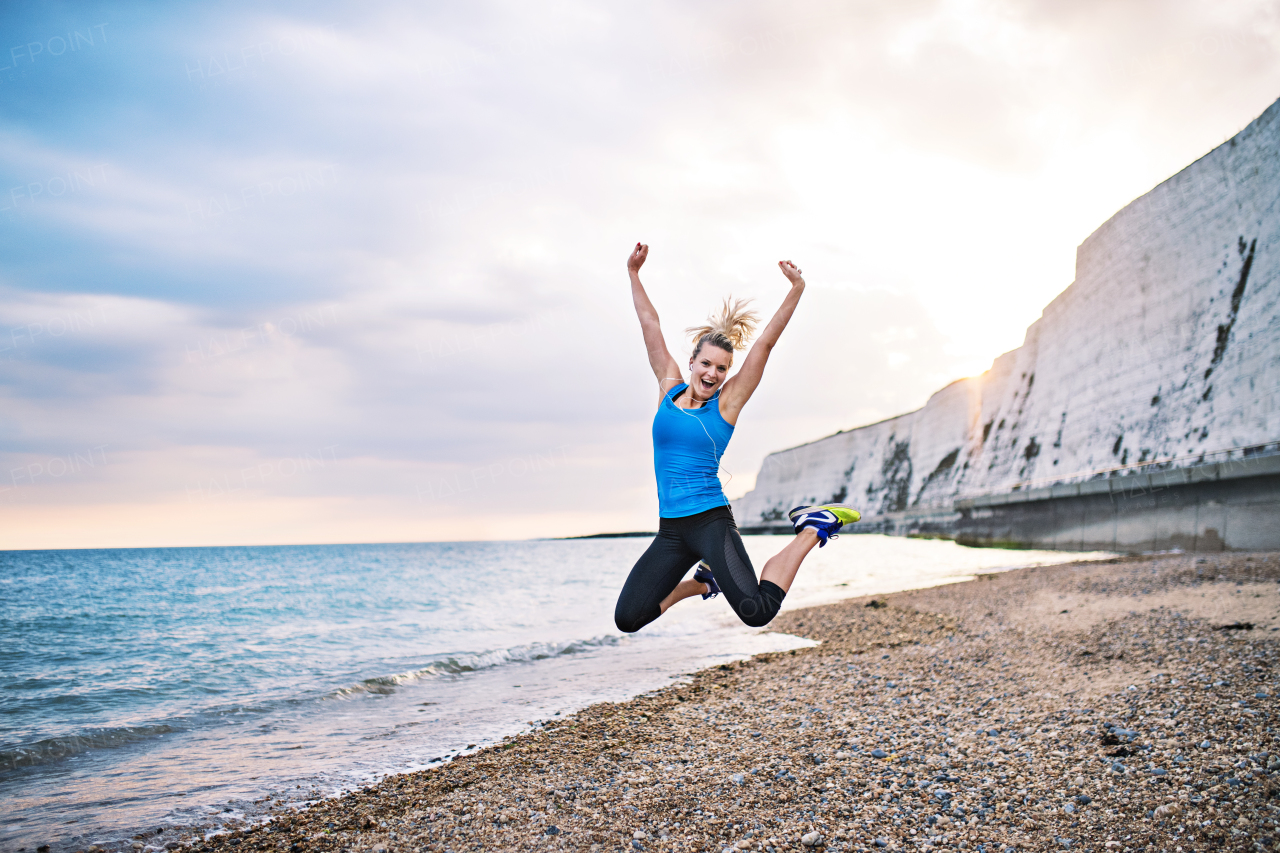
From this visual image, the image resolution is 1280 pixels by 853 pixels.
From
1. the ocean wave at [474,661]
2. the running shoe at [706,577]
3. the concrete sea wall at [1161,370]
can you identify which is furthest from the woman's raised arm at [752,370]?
the concrete sea wall at [1161,370]

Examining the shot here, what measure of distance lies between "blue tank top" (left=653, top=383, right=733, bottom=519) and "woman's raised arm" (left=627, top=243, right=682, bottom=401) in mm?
208

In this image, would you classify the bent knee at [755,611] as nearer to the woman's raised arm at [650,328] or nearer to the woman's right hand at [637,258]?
the woman's raised arm at [650,328]

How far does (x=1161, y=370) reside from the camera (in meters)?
22.4

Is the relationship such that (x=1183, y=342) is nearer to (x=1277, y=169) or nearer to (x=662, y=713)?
(x=1277, y=169)

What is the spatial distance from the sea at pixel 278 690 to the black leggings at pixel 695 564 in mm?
2246

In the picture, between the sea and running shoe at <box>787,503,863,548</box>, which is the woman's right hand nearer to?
running shoe at <box>787,503,863,548</box>

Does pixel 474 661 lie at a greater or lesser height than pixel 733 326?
lesser

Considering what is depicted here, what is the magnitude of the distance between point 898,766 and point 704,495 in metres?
1.93

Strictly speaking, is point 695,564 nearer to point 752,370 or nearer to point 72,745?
point 752,370

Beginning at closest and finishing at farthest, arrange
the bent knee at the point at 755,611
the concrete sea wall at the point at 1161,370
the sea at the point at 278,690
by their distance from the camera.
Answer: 1. the bent knee at the point at 755,611
2. the sea at the point at 278,690
3. the concrete sea wall at the point at 1161,370

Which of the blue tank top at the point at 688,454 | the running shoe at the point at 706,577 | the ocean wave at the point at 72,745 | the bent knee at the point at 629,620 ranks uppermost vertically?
the blue tank top at the point at 688,454

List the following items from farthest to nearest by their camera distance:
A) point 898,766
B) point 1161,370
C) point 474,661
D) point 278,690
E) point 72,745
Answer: point 1161,370 → point 474,661 → point 278,690 → point 72,745 → point 898,766

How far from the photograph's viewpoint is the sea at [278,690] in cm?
496

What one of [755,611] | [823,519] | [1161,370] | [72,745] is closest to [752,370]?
[823,519]
